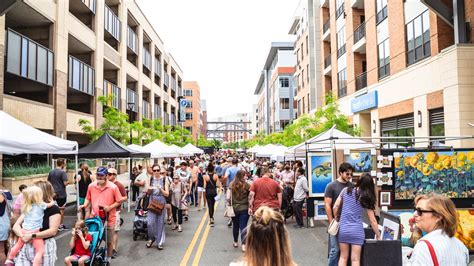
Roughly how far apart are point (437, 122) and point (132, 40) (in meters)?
28.3

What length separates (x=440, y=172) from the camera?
836 centimetres

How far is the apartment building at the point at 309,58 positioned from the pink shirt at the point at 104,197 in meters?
32.1

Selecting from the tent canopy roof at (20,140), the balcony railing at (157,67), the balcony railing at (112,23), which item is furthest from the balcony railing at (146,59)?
the tent canopy roof at (20,140)

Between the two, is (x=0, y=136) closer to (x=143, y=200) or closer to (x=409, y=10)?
(x=143, y=200)

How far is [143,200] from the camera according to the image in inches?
401

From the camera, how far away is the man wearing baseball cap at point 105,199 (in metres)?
7.35

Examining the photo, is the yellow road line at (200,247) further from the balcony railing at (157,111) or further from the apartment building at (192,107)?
the apartment building at (192,107)

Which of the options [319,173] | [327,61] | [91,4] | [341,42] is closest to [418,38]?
[319,173]

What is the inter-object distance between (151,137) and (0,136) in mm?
25250

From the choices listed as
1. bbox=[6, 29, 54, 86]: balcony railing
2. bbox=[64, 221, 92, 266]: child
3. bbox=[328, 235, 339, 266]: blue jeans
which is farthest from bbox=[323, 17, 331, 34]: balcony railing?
bbox=[64, 221, 92, 266]: child

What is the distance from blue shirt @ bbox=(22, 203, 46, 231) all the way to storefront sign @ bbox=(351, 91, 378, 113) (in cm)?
2246

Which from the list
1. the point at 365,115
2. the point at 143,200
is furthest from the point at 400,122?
the point at 143,200

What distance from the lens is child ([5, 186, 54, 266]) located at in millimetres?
5324

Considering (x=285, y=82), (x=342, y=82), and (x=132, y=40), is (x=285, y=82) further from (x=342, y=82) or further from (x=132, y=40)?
(x=132, y=40)
